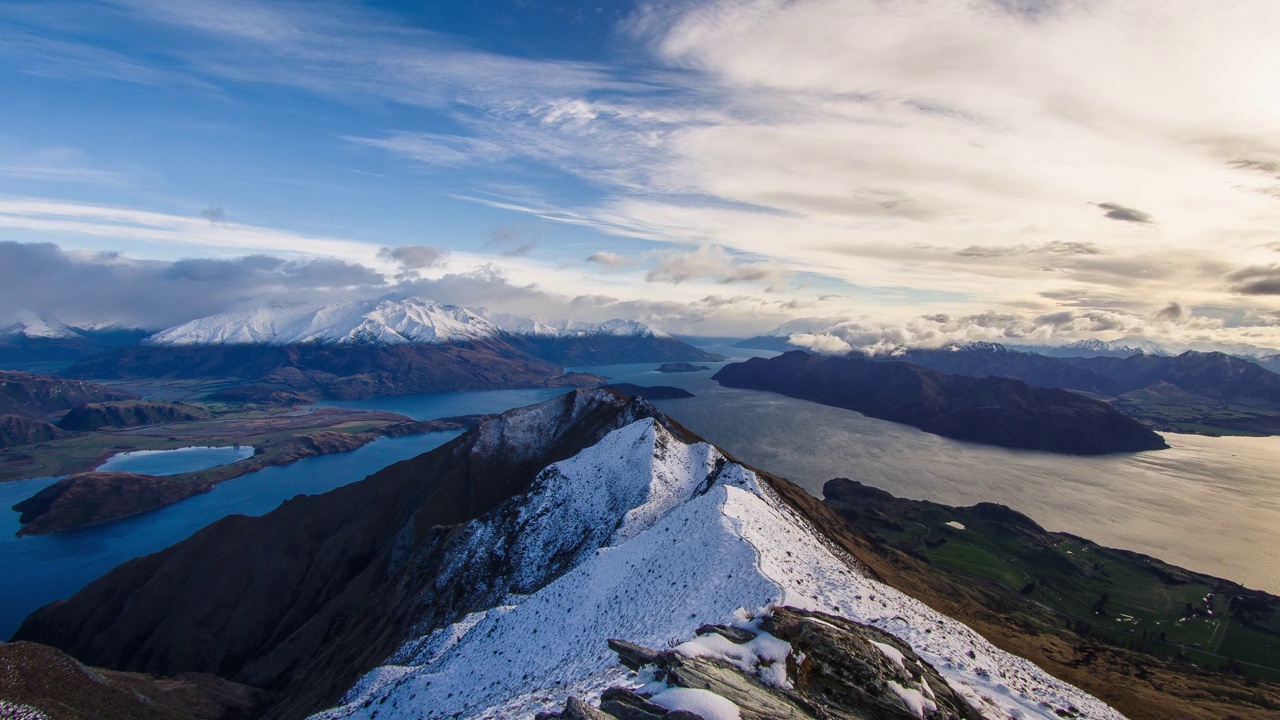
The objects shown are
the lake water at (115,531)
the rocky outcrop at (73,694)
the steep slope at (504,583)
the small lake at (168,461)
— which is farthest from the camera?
the small lake at (168,461)

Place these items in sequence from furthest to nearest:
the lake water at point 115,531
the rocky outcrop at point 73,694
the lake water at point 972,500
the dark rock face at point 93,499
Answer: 1. the dark rock face at point 93,499
2. the lake water at point 972,500
3. the lake water at point 115,531
4. the rocky outcrop at point 73,694

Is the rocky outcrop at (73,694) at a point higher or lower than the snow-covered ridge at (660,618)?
lower

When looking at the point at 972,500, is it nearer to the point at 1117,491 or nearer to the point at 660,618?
the point at 1117,491

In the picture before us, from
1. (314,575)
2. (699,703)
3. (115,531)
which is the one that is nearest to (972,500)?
(314,575)

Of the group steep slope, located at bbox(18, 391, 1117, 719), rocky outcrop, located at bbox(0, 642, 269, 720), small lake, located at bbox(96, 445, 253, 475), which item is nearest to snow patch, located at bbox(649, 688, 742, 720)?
steep slope, located at bbox(18, 391, 1117, 719)

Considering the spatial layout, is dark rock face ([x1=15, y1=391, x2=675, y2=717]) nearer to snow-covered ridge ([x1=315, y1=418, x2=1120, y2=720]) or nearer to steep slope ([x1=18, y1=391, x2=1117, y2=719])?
steep slope ([x1=18, y1=391, x2=1117, y2=719])

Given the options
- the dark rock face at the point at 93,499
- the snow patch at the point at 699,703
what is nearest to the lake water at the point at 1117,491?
the snow patch at the point at 699,703

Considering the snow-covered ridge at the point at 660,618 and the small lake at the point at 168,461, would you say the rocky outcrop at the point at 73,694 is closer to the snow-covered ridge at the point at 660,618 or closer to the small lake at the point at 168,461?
the snow-covered ridge at the point at 660,618
